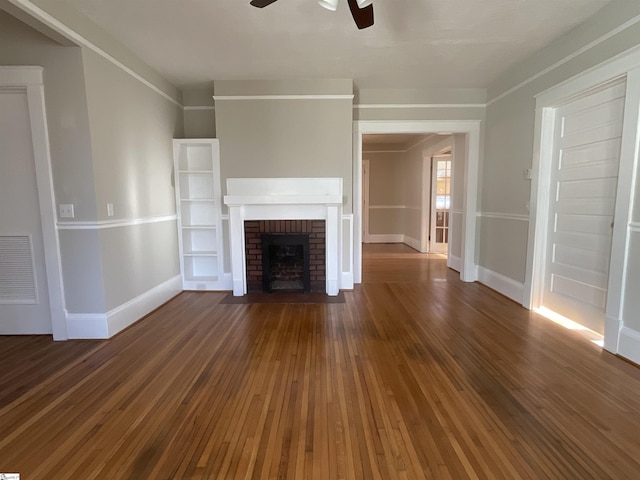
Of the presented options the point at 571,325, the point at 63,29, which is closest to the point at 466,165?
the point at 571,325

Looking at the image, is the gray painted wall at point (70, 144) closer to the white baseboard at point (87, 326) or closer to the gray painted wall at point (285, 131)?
the white baseboard at point (87, 326)

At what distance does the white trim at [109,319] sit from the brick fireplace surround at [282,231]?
1.22 m

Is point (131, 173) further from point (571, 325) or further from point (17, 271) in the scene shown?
Answer: point (571, 325)

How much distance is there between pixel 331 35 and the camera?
112 inches

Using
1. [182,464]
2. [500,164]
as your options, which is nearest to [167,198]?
[182,464]

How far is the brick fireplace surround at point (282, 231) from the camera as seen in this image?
13.4 ft

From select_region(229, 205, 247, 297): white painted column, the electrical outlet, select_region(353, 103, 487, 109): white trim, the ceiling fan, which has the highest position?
select_region(353, 103, 487, 109): white trim

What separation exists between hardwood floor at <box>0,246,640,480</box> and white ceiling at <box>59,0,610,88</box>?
8.88ft

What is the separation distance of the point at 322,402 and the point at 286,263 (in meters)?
2.54

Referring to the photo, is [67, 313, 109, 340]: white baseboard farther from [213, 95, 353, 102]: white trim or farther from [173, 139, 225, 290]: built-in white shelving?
[213, 95, 353, 102]: white trim

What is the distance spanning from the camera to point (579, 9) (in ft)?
8.19

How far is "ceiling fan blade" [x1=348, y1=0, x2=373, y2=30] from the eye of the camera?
2084mm

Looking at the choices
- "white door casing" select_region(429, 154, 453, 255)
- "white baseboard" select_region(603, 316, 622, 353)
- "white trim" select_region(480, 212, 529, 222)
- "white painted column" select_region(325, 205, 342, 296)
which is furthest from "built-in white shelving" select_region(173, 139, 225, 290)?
"white door casing" select_region(429, 154, 453, 255)

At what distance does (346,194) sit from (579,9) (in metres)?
2.68
